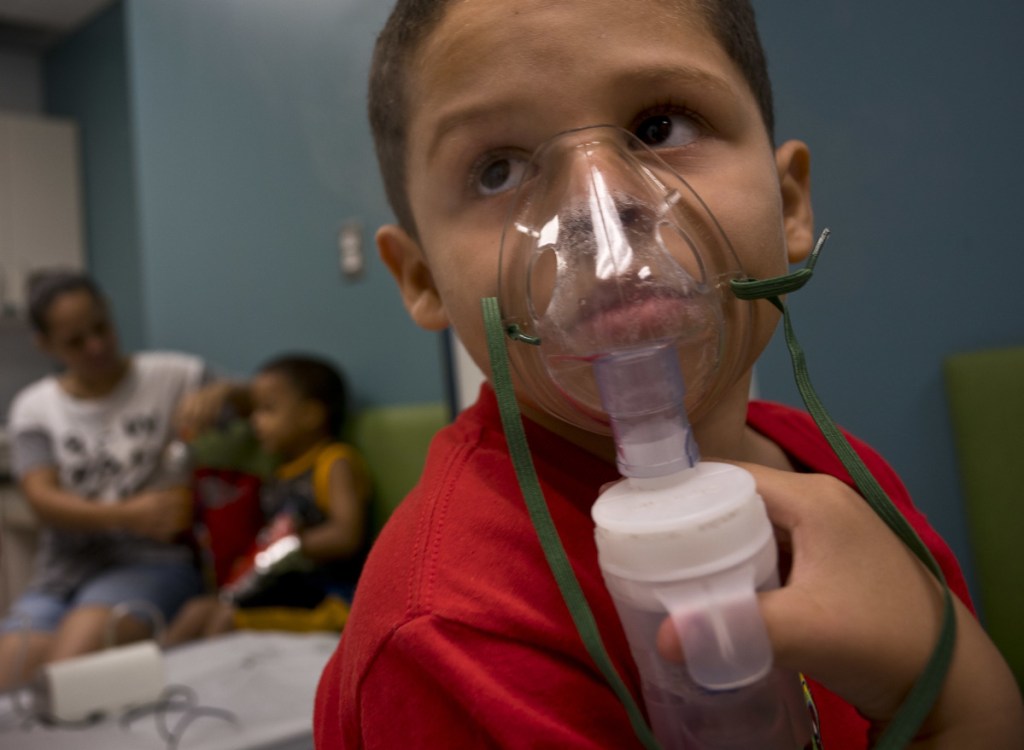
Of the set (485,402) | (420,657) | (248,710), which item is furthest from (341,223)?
(420,657)

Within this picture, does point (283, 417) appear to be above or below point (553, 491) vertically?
below

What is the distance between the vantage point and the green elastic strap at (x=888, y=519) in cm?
37

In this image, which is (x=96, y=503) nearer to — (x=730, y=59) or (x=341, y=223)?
(x=341, y=223)

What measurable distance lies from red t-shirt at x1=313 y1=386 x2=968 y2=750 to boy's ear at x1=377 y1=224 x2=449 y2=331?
0.51 ft

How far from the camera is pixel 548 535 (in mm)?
410

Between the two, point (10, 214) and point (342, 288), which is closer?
point (342, 288)

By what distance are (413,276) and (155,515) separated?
1.70 m

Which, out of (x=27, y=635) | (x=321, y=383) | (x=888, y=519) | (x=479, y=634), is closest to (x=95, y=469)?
(x=27, y=635)

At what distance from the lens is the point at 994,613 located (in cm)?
81

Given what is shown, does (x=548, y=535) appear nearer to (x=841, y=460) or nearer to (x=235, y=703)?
(x=841, y=460)

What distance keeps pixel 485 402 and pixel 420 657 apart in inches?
8.0

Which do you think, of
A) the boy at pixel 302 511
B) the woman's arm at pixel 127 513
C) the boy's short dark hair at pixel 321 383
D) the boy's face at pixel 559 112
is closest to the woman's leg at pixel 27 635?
the woman's arm at pixel 127 513

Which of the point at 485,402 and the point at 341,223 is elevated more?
the point at 341,223

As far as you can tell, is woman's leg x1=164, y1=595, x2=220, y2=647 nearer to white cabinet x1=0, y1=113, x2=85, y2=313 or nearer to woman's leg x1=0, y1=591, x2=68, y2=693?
woman's leg x1=0, y1=591, x2=68, y2=693
